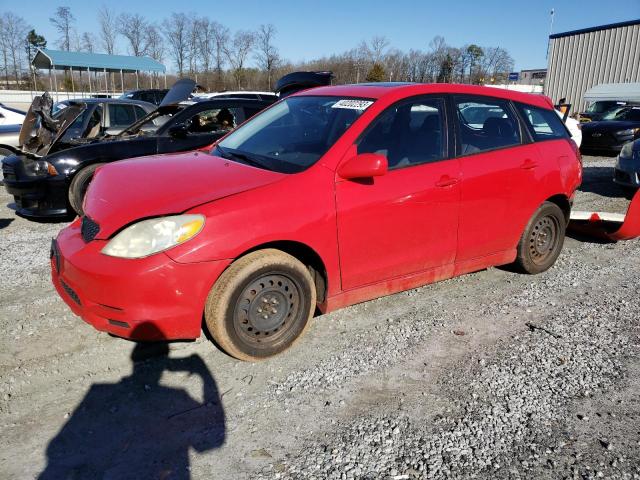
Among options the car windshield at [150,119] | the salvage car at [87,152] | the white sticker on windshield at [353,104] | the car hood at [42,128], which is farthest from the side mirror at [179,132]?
the white sticker on windshield at [353,104]

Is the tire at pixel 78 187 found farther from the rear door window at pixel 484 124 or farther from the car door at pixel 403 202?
the rear door window at pixel 484 124

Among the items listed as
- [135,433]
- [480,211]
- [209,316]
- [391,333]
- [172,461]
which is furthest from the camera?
[480,211]

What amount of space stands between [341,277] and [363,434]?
1093mm

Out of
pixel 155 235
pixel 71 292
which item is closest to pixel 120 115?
pixel 71 292

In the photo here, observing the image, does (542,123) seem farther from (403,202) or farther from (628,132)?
(628,132)

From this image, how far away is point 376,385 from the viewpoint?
9.71ft

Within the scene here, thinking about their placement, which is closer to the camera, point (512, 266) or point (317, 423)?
point (317, 423)

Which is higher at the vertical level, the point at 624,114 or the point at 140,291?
the point at 624,114

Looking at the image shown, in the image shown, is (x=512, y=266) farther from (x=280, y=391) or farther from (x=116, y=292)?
(x=116, y=292)

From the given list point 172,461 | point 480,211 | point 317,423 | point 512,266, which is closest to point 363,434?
point 317,423

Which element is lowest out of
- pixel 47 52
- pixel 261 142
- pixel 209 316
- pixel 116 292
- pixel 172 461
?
pixel 172 461

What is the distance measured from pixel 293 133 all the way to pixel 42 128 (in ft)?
15.9

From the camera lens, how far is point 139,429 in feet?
8.31

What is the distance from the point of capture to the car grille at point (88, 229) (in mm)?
2973
